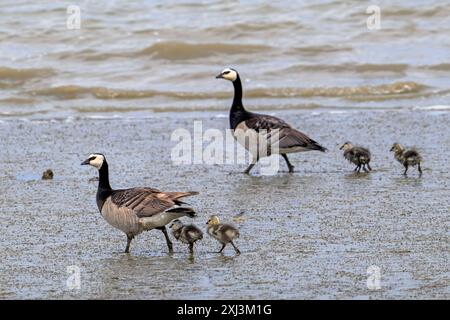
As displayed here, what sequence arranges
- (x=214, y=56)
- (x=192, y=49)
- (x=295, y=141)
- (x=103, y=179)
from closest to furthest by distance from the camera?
(x=103, y=179) → (x=295, y=141) → (x=214, y=56) → (x=192, y=49)

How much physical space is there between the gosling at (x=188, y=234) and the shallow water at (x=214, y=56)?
27.3 ft

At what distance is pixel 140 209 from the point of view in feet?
28.6

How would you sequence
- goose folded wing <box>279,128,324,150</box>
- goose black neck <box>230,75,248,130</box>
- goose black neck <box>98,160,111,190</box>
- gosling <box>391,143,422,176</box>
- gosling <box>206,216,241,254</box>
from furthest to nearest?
goose black neck <box>230,75,248,130</box>
goose folded wing <box>279,128,324,150</box>
gosling <box>391,143,422,176</box>
goose black neck <box>98,160,111,190</box>
gosling <box>206,216,241,254</box>

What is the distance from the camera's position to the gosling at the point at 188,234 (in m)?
8.60

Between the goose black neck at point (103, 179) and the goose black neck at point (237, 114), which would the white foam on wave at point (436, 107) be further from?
the goose black neck at point (103, 179)

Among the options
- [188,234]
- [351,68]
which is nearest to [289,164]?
[188,234]

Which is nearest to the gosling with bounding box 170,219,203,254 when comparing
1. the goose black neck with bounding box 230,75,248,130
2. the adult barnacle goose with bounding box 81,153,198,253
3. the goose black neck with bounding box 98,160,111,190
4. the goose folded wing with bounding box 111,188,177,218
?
the adult barnacle goose with bounding box 81,153,198,253

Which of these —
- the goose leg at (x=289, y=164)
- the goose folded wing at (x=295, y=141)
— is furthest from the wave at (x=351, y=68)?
the goose folded wing at (x=295, y=141)

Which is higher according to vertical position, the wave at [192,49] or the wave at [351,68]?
the wave at [192,49]

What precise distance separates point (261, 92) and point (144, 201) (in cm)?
969

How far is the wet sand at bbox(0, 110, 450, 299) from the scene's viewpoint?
7.76m

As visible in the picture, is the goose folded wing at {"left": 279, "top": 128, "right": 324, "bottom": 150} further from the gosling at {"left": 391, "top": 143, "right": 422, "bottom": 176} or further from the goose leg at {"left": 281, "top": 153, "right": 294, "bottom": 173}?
the gosling at {"left": 391, "top": 143, "right": 422, "bottom": 176}

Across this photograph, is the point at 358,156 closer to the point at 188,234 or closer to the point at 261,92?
the point at 188,234

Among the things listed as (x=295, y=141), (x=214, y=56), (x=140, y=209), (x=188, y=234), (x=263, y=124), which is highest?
(x=214, y=56)
